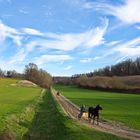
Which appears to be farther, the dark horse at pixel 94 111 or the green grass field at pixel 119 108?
the green grass field at pixel 119 108

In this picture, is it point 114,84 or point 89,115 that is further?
point 114,84

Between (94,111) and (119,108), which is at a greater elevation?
(94,111)

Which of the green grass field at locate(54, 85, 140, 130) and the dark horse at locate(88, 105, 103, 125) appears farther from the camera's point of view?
the green grass field at locate(54, 85, 140, 130)

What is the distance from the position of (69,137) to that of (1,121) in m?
8.02

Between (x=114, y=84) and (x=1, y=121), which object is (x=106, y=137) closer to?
(x=1, y=121)

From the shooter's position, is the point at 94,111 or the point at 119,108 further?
the point at 119,108

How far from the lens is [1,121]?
32.5m

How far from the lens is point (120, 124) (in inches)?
1443

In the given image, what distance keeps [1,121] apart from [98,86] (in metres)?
159

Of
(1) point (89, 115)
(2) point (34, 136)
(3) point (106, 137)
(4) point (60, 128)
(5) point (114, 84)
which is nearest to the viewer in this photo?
(3) point (106, 137)

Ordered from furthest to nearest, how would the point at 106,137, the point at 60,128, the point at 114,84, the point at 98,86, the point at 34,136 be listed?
Answer: 1. the point at 98,86
2. the point at 114,84
3. the point at 60,128
4. the point at 34,136
5. the point at 106,137

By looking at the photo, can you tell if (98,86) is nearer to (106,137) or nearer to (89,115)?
(89,115)

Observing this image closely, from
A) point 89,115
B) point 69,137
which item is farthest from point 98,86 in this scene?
point 69,137

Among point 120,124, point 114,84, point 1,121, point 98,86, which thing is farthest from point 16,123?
point 98,86
